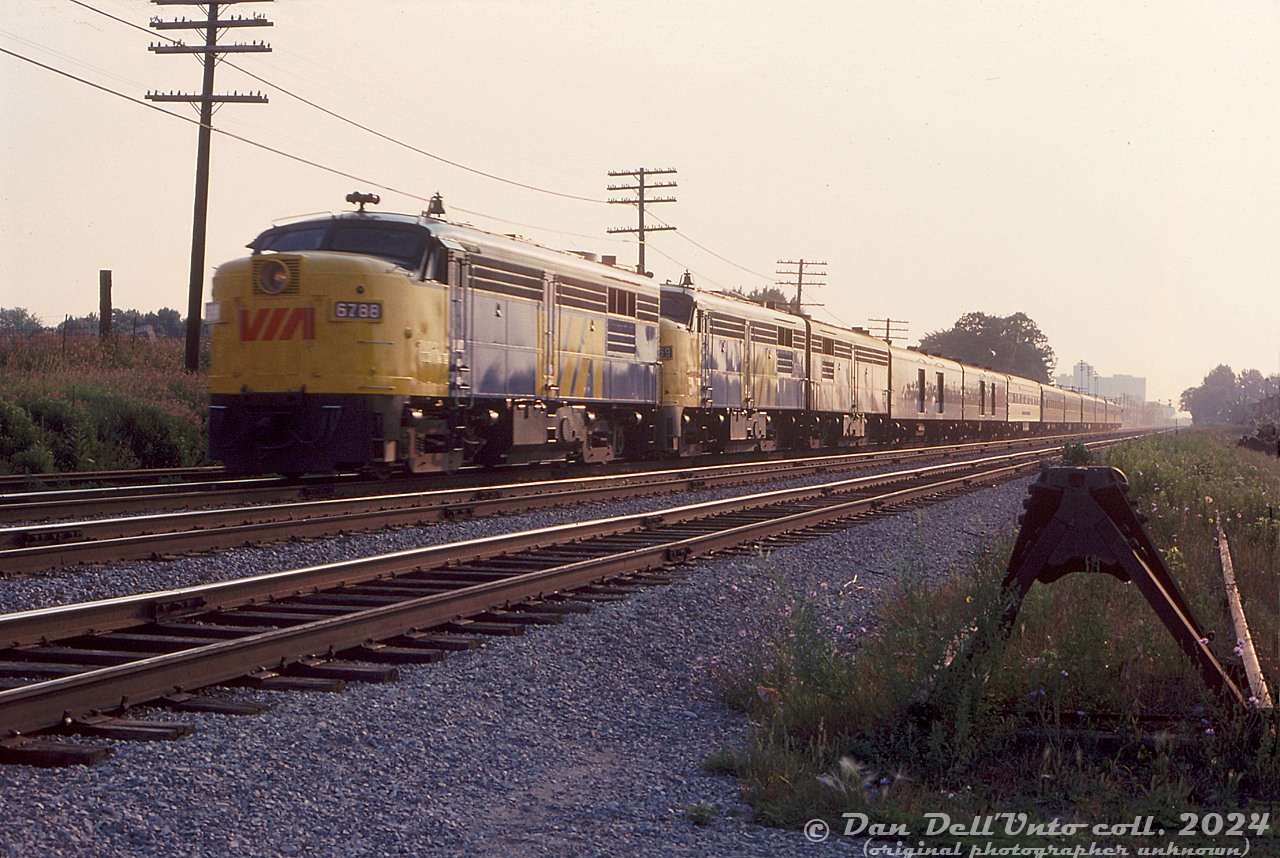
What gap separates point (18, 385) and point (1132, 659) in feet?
61.9

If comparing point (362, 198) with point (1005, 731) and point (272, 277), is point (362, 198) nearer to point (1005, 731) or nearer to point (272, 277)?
point (272, 277)

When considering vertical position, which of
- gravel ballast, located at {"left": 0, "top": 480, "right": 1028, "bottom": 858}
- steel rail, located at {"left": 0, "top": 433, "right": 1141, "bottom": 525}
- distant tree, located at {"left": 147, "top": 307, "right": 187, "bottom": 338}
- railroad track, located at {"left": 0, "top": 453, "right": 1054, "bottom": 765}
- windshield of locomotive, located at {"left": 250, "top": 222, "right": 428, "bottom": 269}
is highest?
distant tree, located at {"left": 147, "top": 307, "right": 187, "bottom": 338}

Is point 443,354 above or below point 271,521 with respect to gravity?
above

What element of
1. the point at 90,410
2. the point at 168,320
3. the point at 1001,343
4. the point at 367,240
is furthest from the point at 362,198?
the point at 1001,343

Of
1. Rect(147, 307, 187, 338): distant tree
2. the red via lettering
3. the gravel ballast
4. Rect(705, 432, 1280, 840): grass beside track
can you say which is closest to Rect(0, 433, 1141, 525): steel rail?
the red via lettering

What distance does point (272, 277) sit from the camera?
43.2 feet

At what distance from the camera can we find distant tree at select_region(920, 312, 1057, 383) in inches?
4978

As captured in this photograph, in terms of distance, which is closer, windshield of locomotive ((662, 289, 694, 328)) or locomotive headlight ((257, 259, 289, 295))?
locomotive headlight ((257, 259, 289, 295))

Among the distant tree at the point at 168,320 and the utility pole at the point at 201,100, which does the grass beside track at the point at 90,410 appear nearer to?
the utility pole at the point at 201,100

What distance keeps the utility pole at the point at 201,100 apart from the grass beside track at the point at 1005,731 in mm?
22079

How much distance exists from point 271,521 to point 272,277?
143 inches

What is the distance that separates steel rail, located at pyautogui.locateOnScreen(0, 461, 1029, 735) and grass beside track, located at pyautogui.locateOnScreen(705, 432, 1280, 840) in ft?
6.47

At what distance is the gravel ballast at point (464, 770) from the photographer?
3559 millimetres

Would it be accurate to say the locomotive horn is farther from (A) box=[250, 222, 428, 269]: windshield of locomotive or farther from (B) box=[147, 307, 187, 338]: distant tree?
(B) box=[147, 307, 187, 338]: distant tree
